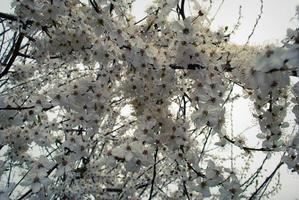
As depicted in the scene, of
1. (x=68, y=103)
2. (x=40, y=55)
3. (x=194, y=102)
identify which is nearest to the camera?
(x=194, y=102)

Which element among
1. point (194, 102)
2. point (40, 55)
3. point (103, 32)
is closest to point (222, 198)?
point (194, 102)

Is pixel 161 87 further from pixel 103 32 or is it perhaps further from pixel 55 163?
pixel 55 163

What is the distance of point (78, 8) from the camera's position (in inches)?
180

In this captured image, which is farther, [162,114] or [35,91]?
[35,91]

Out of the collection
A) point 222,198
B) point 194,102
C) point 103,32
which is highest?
point 103,32

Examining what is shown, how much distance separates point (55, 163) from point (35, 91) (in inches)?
60.5

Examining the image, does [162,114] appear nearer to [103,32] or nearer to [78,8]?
[103,32]

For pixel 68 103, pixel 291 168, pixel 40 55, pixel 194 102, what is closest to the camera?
pixel 291 168

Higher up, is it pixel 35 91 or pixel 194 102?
pixel 35 91

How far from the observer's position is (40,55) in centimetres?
526

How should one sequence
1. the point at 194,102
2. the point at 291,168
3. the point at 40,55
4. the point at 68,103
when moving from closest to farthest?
the point at 291,168 → the point at 194,102 → the point at 68,103 → the point at 40,55

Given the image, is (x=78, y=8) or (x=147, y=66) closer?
(x=147, y=66)

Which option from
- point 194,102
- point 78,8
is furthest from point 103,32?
point 194,102

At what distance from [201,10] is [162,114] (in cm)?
117
